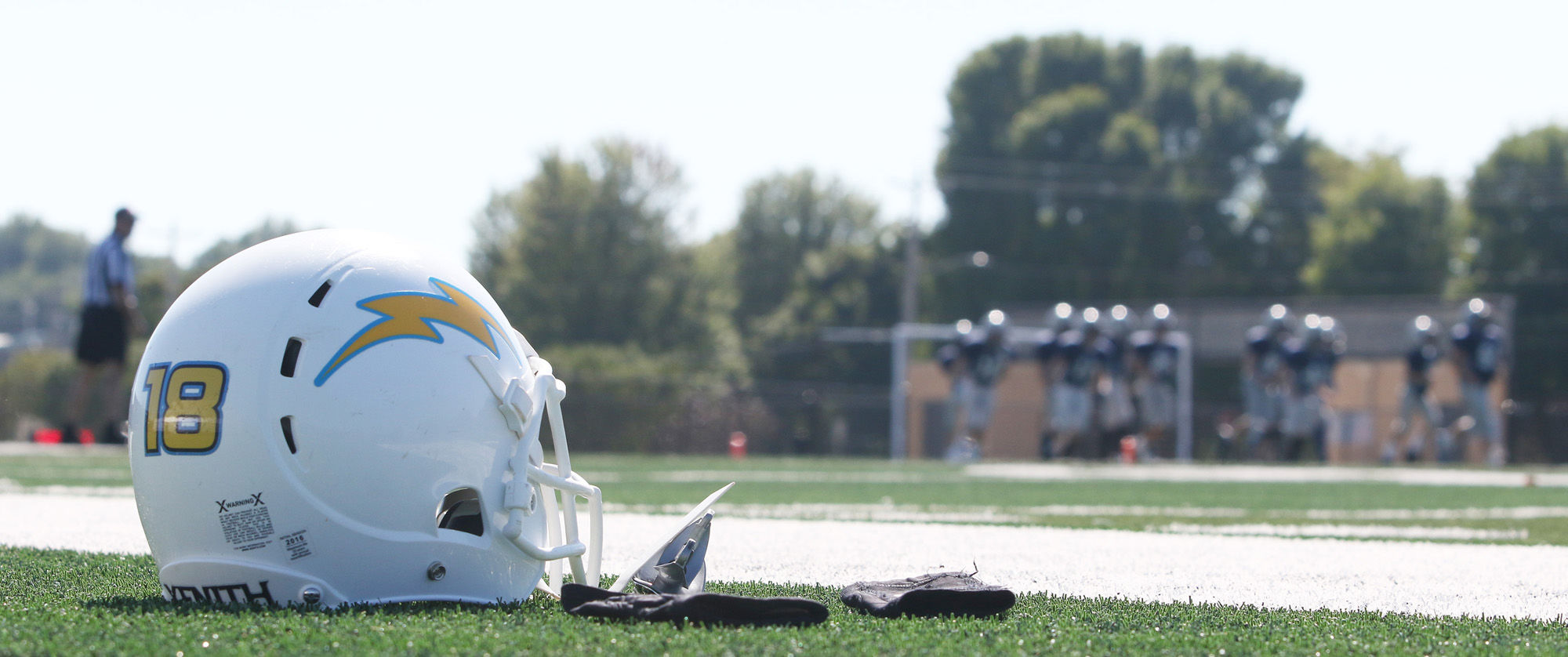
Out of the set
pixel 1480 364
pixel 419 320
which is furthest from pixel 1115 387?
pixel 419 320

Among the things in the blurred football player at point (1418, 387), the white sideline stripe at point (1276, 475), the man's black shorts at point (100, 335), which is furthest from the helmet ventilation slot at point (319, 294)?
the blurred football player at point (1418, 387)

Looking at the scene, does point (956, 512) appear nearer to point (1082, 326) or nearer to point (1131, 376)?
point (1082, 326)

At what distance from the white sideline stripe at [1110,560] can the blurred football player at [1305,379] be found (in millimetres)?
18311

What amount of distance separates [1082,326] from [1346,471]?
6.47 meters

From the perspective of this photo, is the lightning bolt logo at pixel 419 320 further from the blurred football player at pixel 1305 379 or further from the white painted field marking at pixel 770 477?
the blurred football player at pixel 1305 379

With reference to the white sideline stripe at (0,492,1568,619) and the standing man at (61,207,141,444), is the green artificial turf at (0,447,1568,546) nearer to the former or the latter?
the standing man at (61,207,141,444)

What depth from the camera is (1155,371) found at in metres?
25.1

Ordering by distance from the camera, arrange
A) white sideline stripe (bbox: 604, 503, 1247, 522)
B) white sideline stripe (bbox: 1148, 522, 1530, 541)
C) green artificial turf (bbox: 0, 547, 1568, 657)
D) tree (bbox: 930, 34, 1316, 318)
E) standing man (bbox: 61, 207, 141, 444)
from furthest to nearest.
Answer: tree (bbox: 930, 34, 1316, 318) < standing man (bbox: 61, 207, 141, 444) < white sideline stripe (bbox: 604, 503, 1247, 522) < white sideline stripe (bbox: 1148, 522, 1530, 541) < green artificial turf (bbox: 0, 547, 1568, 657)

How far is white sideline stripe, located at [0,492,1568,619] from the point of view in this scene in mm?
4539

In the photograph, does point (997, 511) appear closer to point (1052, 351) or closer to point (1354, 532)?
point (1354, 532)

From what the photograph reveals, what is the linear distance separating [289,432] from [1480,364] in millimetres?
21590

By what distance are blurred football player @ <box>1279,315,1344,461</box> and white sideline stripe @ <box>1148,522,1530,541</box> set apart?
16.9 metres

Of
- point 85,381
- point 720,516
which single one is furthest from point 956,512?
point 85,381

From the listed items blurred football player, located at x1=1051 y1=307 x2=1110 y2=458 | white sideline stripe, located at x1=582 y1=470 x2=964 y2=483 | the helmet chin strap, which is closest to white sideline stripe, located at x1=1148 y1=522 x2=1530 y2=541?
the helmet chin strap
